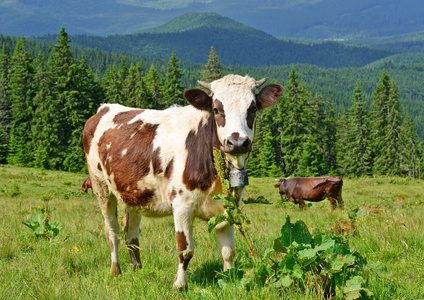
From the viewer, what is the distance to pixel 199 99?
4.91m

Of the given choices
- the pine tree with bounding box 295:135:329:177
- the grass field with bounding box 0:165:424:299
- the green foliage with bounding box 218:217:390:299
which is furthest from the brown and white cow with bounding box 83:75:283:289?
the pine tree with bounding box 295:135:329:177

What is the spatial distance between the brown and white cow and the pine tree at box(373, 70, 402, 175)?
66.9 meters

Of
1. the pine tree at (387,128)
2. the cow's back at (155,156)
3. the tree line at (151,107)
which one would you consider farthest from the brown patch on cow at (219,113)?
the pine tree at (387,128)

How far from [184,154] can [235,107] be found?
94 cm

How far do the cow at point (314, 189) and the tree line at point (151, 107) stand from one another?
30.2m

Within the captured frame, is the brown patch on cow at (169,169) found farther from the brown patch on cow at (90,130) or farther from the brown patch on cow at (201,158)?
the brown patch on cow at (90,130)

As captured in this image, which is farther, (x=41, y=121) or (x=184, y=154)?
(x=41, y=121)

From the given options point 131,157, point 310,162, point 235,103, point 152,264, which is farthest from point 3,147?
point 235,103

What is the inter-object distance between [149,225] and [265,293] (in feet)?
19.0

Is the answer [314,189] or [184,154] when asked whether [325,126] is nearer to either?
[314,189]

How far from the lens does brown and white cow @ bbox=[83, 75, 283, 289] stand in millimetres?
4536

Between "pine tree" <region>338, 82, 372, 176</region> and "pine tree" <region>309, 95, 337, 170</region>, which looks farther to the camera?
"pine tree" <region>309, 95, 337, 170</region>

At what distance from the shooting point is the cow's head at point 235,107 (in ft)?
13.8

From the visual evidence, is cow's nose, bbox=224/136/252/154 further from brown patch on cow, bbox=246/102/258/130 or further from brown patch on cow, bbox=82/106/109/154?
brown patch on cow, bbox=82/106/109/154
